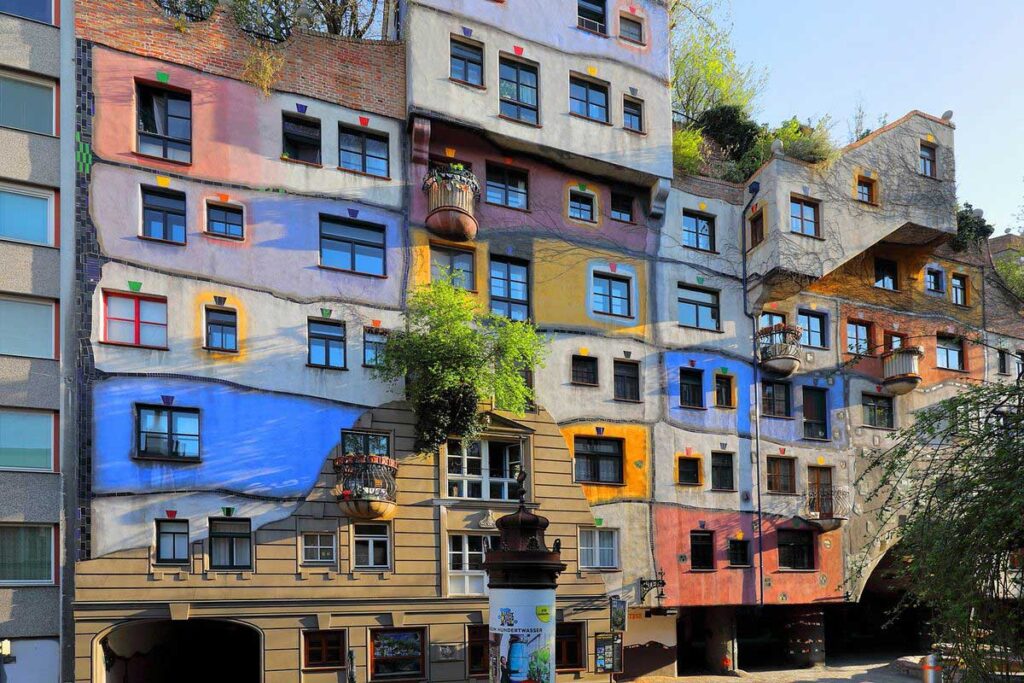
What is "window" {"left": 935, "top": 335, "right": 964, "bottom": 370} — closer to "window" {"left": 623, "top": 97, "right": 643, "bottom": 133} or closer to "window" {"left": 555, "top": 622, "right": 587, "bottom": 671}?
"window" {"left": 623, "top": 97, "right": 643, "bottom": 133}

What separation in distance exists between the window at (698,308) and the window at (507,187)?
19.2 feet

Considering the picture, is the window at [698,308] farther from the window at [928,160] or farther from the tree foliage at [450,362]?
the window at [928,160]

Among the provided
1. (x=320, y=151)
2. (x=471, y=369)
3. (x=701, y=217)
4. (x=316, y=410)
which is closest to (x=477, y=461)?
(x=471, y=369)

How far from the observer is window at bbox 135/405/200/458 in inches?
781

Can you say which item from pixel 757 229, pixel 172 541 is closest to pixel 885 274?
pixel 757 229

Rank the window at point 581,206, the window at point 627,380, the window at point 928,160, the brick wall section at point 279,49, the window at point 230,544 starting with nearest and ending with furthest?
the window at point 230,544 < the brick wall section at point 279,49 < the window at point 627,380 < the window at point 581,206 < the window at point 928,160

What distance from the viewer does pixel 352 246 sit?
23.1 m

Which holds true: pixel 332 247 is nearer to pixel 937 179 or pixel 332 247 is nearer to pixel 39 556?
pixel 39 556

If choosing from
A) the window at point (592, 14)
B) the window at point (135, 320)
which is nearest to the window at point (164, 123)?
the window at point (135, 320)

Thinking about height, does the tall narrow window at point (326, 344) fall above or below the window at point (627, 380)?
above

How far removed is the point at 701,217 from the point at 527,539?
670 inches

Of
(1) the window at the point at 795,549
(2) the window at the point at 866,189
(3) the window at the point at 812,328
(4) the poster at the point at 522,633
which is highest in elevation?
(2) the window at the point at 866,189

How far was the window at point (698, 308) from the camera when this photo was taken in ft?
91.2

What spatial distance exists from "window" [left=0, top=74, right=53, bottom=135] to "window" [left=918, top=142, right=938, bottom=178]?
91.7ft
